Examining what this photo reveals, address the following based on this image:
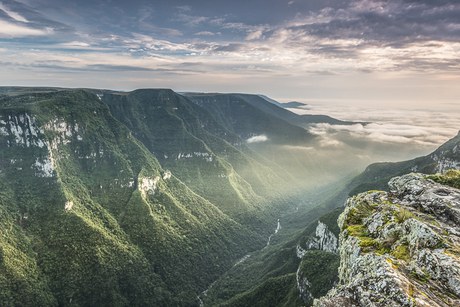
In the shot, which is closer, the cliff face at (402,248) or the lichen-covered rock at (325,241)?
the cliff face at (402,248)

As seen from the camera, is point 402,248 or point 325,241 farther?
Result: point 325,241

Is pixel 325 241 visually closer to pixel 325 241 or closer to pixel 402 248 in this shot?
pixel 325 241

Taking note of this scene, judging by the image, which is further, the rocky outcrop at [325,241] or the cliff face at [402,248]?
the rocky outcrop at [325,241]

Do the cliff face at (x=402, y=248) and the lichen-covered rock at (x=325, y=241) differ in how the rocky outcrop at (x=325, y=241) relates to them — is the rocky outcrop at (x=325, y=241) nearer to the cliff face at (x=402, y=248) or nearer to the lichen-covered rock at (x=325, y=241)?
the lichen-covered rock at (x=325, y=241)

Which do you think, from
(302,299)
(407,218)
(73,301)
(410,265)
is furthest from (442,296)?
(73,301)

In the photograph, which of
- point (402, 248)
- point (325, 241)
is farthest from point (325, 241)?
point (402, 248)

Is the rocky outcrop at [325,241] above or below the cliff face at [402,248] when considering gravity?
below

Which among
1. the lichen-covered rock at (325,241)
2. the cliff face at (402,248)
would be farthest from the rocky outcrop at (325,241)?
the cliff face at (402,248)

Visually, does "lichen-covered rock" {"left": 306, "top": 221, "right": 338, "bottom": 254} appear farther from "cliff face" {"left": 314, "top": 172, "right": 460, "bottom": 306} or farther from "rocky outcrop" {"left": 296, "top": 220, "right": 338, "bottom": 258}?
"cliff face" {"left": 314, "top": 172, "right": 460, "bottom": 306}

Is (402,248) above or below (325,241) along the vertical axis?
above

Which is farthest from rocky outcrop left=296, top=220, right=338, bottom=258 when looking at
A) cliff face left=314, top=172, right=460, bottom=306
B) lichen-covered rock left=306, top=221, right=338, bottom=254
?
cliff face left=314, top=172, right=460, bottom=306
